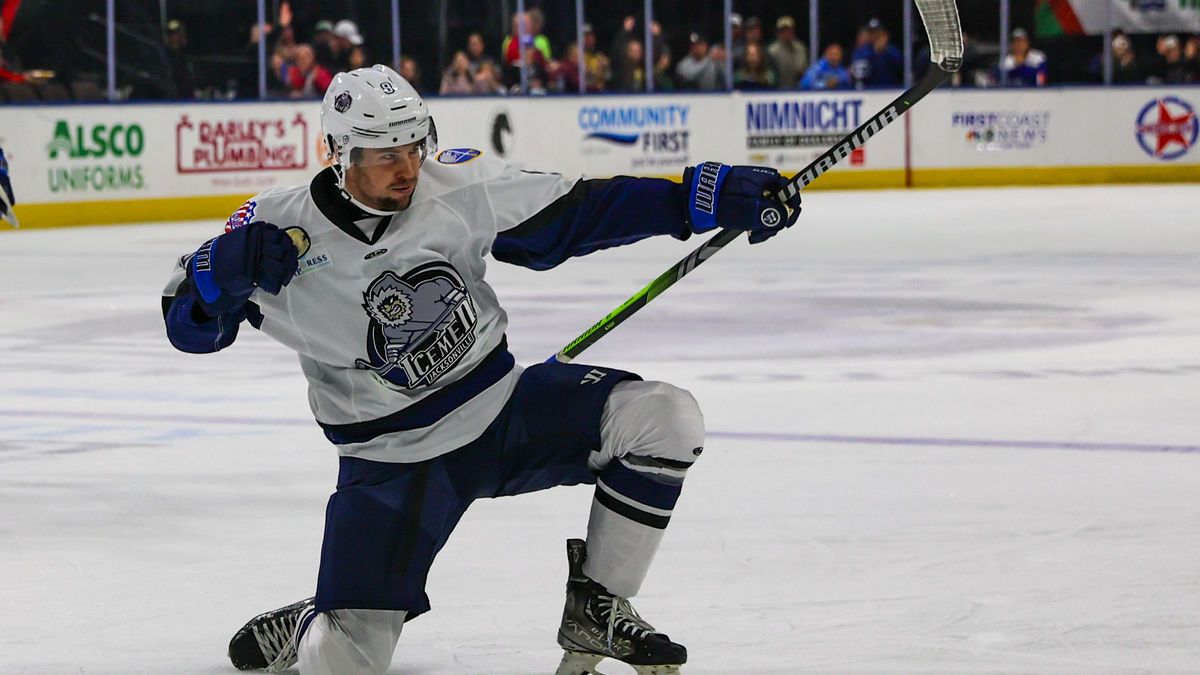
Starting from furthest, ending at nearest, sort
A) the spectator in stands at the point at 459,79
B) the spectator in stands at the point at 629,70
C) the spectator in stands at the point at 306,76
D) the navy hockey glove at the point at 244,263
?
1. the spectator in stands at the point at 629,70
2. the spectator in stands at the point at 459,79
3. the spectator in stands at the point at 306,76
4. the navy hockey glove at the point at 244,263

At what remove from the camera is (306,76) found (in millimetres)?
13617

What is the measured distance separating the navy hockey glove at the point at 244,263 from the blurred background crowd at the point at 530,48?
33.4ft

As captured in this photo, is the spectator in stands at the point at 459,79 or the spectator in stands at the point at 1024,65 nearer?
the spectator in stands at the point at 459,79

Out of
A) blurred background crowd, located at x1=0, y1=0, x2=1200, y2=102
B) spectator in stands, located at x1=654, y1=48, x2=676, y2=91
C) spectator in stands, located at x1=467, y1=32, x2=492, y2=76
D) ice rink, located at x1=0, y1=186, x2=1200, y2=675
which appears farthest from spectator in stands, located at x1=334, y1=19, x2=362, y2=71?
ice rink, located at x1=0, y1=186, x2=1200, y2=675

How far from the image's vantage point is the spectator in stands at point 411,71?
14.1m

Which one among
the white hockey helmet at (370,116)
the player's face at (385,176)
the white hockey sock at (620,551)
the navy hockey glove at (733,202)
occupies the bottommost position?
the white hockey sock at (620,551)

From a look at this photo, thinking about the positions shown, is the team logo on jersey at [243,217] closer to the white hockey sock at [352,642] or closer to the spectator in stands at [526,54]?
the white hockey sock at [352,642]

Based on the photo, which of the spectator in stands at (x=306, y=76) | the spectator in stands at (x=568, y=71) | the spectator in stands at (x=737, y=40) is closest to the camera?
the spectator in stands at (x=306, y=76)

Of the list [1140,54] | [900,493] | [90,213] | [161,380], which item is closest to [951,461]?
[900,493]

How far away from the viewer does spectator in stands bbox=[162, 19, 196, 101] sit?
1317 centimetres

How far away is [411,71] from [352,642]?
1180 centimetres

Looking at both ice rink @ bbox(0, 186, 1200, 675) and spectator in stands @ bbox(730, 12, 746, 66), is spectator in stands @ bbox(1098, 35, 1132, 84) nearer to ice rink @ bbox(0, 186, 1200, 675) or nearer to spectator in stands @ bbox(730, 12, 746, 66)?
spectator in stands @ bbox(730, 12, 746, 66)

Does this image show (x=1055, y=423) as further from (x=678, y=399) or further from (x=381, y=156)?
(x=381, y=156)

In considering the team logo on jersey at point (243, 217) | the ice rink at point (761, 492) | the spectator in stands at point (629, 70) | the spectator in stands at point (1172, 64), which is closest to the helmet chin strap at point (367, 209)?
the team logo on jersey at point (243, 217)
